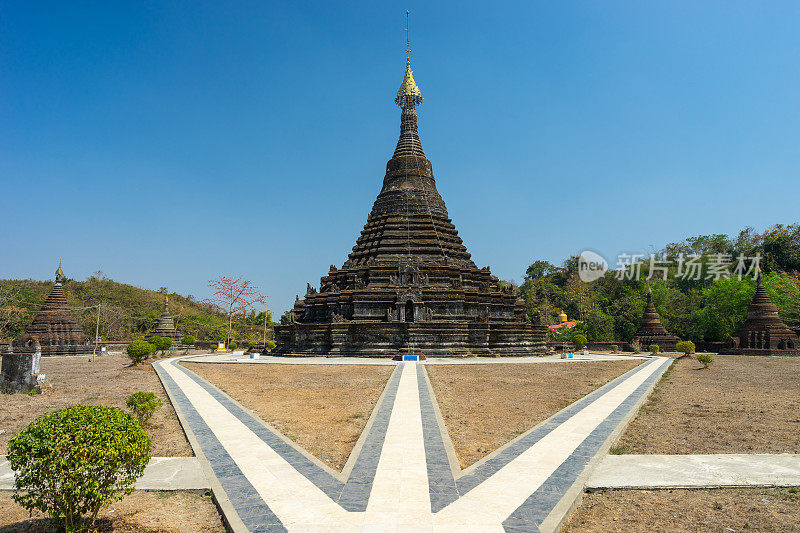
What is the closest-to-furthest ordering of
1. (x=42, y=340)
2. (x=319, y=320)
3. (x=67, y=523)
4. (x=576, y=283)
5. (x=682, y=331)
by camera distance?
(x=67, y=523) → (x=319, y=320) → (x=42, y=340) → (x=682, y=331) → (x=576, y=283)

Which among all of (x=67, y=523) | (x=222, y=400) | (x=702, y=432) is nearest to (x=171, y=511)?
(x=67, y=523)

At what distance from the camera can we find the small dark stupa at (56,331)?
41.1 meters

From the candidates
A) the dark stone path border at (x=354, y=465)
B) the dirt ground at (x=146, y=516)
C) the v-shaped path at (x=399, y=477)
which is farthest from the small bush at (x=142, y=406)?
the dirt ground at (x=146, y=516)

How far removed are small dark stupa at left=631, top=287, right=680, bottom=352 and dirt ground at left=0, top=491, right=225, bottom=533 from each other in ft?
163

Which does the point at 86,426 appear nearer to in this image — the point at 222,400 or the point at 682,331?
the point at 222,400

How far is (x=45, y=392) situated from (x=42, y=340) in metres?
32.0

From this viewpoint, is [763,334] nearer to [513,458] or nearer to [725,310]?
[725,310]

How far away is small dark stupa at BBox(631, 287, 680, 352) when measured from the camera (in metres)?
48.2

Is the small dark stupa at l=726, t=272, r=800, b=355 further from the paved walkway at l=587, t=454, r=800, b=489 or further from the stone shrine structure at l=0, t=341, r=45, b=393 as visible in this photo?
the stone shrine structure at l=0, t=341, r=45, b=393

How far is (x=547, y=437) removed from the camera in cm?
945

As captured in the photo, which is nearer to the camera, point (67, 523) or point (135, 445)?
point (67, 523)

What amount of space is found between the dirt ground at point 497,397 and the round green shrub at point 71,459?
5082 mm

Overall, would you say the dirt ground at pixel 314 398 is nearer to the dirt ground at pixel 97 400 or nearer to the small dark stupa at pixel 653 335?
the dirt ground at pixel 97 400

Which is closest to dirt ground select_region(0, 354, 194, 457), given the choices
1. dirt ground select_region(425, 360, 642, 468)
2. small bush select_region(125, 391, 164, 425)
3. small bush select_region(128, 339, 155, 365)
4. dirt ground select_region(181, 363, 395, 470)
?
small bush select_region(125, 391, 164, 425)
